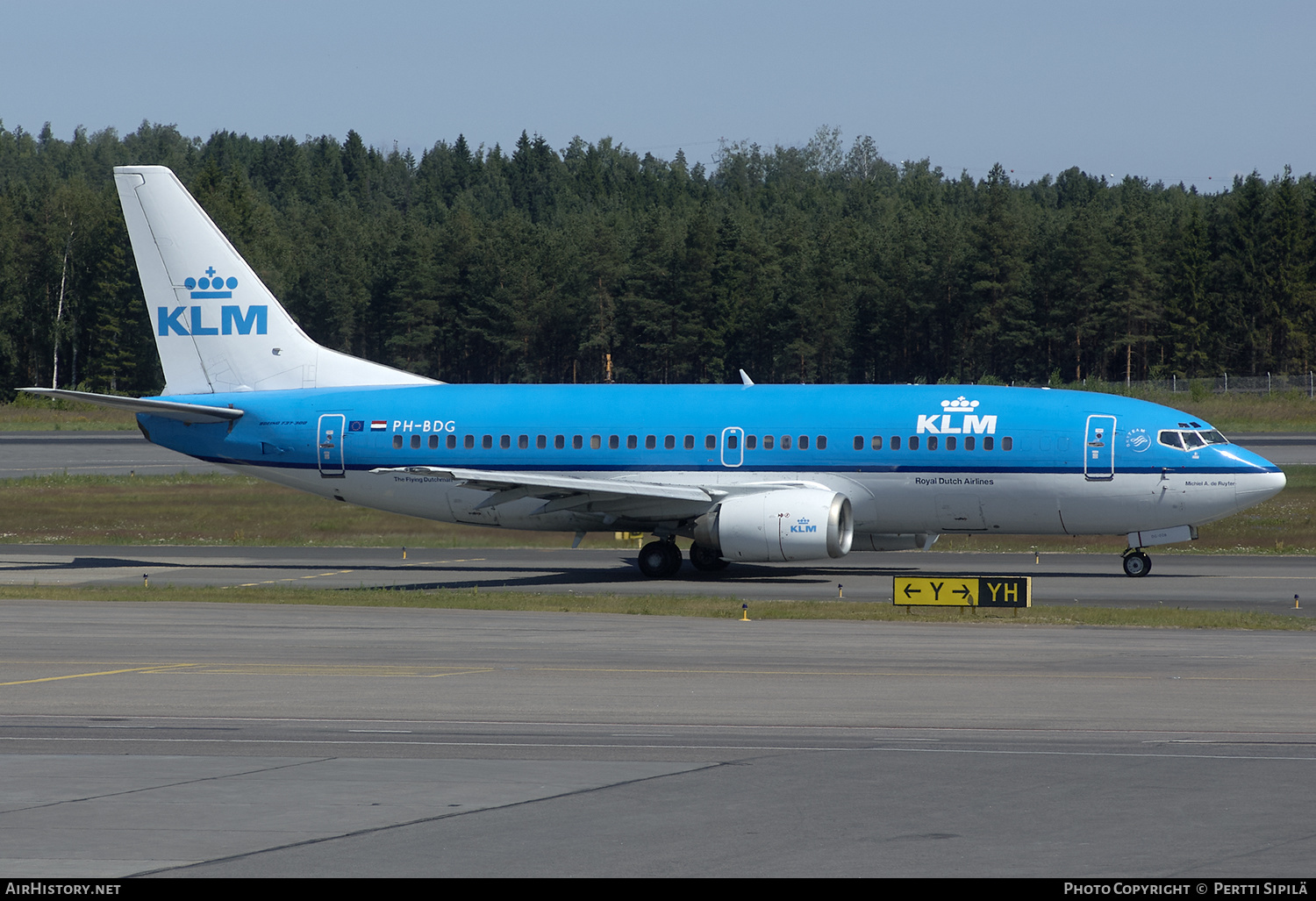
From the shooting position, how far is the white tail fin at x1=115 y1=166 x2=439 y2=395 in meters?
40.7

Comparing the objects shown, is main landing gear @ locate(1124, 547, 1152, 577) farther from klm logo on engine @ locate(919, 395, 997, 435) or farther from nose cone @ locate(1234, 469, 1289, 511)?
klm logo on engine @ locate(919, 395, 997, 435)

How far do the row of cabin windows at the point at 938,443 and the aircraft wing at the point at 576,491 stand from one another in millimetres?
3970

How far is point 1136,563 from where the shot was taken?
3741 centimetres

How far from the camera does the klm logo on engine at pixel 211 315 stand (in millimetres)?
40781

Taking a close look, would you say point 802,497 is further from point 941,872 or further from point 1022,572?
point 941,872

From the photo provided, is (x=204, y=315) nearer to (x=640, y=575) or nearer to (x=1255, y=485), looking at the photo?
(x=640, y=575)

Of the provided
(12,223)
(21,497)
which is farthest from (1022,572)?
(12,223)

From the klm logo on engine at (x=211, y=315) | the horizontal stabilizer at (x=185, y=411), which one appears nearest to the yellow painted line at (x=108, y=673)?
the horizontal stabilizer at (x=185, y=411)

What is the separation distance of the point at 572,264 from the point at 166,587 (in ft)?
403

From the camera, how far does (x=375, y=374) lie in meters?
40.8

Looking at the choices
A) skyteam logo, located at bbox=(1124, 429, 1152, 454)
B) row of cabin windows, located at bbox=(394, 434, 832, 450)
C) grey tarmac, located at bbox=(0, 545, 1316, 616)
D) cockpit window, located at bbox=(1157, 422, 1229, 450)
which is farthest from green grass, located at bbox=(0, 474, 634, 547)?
cockpit window, located at bbox=(1157, 422, 1229, 450)

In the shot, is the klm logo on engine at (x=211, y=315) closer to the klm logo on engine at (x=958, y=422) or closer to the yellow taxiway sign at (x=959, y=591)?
the klm logo on engine at (x=958, y=422)

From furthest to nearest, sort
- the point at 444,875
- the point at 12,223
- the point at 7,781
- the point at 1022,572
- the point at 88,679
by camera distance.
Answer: the point at 12,223 < the point at 1022,572 < the point at 88,679 < the point at 7,781 < the point at 444,875

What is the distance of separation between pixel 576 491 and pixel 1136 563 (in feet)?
46.1
